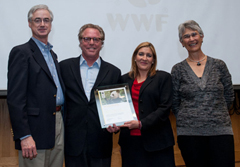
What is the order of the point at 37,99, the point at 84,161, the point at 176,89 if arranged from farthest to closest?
the point at 176,89, the point at 84,161, the point at 37,99

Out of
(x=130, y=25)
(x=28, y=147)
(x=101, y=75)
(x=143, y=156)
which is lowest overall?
(x=143, y=156)

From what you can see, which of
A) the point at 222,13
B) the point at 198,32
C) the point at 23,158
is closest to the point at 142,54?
the point at 198,32

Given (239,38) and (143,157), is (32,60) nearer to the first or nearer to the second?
(143,157)

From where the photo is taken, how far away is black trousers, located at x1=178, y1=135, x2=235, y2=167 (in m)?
1.69

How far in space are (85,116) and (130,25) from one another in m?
1.31

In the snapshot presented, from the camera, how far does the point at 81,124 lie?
5.65 ft

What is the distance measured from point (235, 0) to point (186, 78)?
1.62 metres

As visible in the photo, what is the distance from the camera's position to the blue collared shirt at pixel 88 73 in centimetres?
178

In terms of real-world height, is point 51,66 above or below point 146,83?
above

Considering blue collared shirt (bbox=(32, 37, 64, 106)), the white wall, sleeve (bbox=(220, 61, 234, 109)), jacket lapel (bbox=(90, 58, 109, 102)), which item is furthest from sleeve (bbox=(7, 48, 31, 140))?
sleeve (bbox=(220, 61, 234, 109))

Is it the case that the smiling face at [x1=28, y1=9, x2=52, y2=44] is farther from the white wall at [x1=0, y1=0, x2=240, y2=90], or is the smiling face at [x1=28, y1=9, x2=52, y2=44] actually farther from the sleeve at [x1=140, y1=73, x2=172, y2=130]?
the sleeve at [x1=140, y1=73, x2=172, y2=130]

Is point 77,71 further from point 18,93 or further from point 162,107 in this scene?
point 162,107

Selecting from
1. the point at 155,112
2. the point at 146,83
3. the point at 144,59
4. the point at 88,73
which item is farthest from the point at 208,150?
the point at 88,73

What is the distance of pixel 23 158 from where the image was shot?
1556 millimetres
